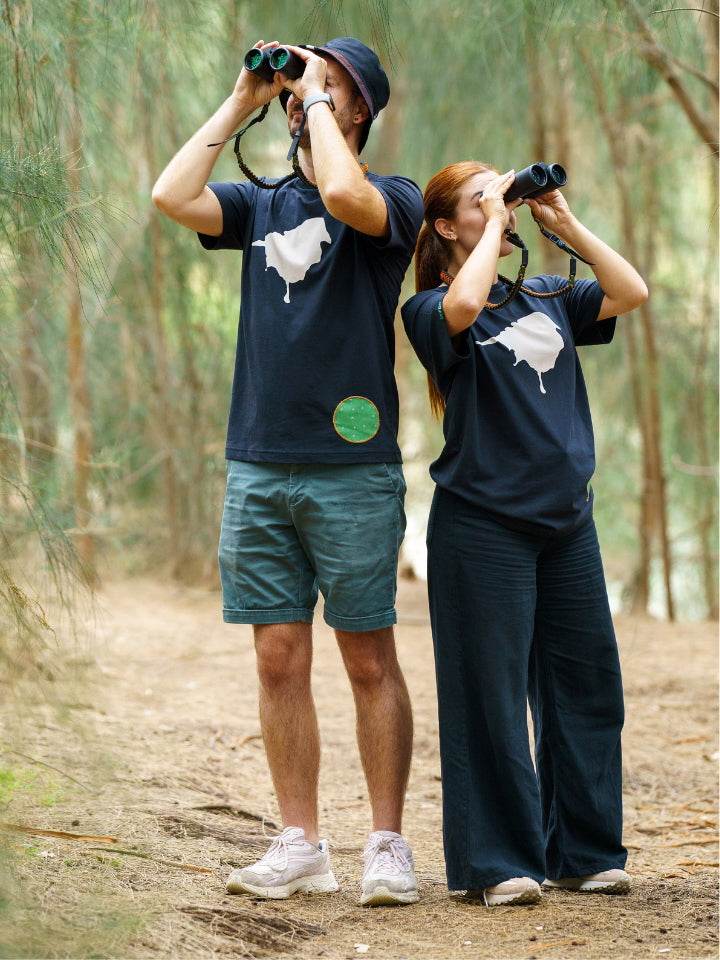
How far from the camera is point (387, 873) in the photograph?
80.7 inches

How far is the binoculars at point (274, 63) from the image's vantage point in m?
2.02

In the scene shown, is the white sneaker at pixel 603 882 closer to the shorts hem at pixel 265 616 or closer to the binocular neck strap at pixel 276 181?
the shorts hem at pixel 265 616

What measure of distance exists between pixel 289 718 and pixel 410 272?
419 centimetres

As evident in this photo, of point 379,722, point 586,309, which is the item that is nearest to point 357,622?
point 379,722

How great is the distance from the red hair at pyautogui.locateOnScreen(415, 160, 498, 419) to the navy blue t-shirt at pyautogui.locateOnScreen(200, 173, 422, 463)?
7 centimetres

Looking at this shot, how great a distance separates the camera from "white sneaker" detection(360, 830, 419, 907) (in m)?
2.03

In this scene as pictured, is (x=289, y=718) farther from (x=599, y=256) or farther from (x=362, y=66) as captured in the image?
(x=362, y=66)

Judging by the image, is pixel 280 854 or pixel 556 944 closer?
pixel 556 944

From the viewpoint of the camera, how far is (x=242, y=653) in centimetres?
487

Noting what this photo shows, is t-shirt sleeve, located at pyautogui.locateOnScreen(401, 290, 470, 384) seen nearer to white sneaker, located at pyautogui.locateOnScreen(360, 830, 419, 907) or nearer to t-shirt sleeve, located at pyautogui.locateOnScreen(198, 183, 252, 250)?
t-shirt sleeve, located at pyautogui.locateOnScreen(198, 183, 252, 250)

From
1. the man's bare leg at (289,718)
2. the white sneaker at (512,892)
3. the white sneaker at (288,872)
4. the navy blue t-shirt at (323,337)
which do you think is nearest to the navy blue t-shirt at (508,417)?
the navy blue t-shirt at (323,337)

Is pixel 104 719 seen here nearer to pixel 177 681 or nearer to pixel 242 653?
A: pixel 177 681

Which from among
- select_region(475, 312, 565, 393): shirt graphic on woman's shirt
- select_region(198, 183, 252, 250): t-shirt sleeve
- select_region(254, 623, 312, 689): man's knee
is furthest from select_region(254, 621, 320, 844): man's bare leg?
select_region(198, 183, 252, 250): t-shirt sleeve

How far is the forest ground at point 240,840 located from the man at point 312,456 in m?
0.17
